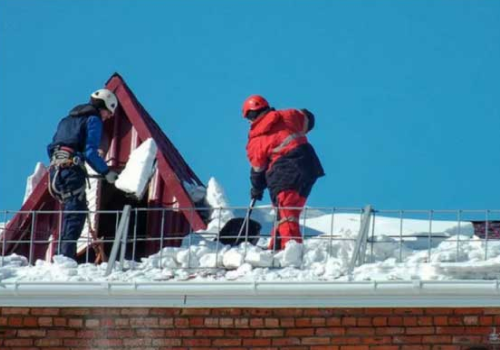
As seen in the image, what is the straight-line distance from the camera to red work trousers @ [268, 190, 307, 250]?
18.7 meters

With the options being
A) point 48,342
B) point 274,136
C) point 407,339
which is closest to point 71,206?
point 274,136

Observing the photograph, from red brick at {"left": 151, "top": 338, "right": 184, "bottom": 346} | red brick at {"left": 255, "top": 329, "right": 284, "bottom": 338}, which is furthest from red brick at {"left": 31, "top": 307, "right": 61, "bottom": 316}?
red brick at {"left": 255, "top": 329, "right": 284, "bottom": 338}

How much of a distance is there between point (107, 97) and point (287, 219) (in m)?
2.40

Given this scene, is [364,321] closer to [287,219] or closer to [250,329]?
[250,329]

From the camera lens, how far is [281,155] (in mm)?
19516

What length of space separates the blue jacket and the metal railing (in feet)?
1.85

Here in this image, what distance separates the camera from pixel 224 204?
66.6 feet

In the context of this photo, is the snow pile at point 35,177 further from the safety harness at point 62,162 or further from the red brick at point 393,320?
the red brick at point 393,320

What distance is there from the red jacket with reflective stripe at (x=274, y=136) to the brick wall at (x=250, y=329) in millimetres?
2748

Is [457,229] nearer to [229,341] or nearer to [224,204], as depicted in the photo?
[224,204]

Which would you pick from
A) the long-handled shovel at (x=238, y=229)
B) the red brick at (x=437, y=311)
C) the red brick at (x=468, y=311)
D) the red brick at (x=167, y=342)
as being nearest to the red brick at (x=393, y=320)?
the red brick at (x=437, y=311)

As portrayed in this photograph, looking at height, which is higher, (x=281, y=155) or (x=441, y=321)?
(x=281, y=155)

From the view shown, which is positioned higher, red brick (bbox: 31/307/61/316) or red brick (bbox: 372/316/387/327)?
red brick (bbox: 372/316/387/327)

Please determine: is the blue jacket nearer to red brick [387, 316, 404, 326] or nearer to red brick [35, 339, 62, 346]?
red brick [35, 339, 62, 346]
